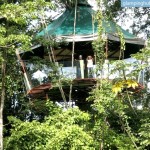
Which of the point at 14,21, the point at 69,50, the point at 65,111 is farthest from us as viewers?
the point at 69,50

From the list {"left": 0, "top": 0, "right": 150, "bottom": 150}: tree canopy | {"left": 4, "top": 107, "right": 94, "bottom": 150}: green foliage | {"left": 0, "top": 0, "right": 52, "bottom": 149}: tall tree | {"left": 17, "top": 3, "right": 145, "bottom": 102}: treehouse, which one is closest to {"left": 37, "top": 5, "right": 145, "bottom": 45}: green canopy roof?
{"left": 17, "top": 3, "right": 145, "bottom": 102}: treehouse

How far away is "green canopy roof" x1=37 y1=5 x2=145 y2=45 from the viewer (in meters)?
13.0

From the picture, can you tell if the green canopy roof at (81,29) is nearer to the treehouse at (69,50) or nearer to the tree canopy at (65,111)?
the treehouse at (69,50)

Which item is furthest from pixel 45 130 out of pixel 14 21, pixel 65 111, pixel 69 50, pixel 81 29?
pixel 69 50

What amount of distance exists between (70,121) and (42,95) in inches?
116

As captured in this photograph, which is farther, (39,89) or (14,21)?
(39,89)

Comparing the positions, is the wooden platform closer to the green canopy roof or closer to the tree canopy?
the tree canopy

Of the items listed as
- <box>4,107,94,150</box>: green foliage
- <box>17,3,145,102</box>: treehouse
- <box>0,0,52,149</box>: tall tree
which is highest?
<box>0,0,52,149</box>: tall tree

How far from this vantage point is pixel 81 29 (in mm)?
13711

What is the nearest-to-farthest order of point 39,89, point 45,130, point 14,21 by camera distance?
point 14,21
point 45,130
point 39,89

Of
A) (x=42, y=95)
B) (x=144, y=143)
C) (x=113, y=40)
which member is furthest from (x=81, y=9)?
(x=144, y=143)

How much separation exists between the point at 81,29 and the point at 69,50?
56.1 inches

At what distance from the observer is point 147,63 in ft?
32.8

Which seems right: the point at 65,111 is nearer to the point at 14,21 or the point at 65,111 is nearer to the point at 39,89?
the point at 39,89
